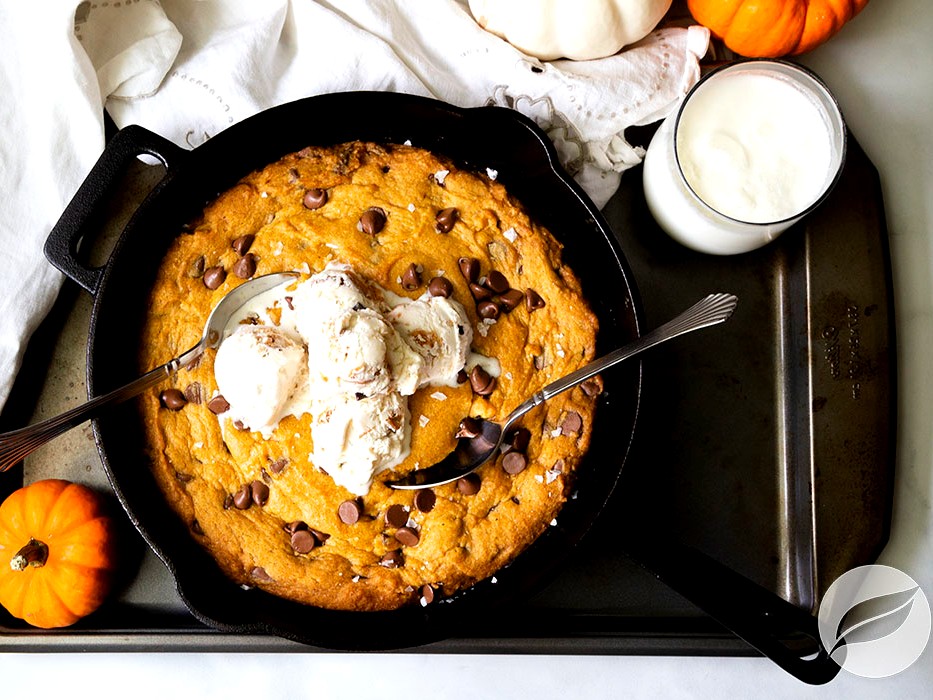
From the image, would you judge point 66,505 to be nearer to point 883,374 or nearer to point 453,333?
point 453,333

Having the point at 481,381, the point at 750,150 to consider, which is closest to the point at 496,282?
the point at 481,381

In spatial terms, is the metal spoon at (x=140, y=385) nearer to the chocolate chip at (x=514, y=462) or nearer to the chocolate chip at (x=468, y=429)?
the chocolate chip at (x=468, y=429)

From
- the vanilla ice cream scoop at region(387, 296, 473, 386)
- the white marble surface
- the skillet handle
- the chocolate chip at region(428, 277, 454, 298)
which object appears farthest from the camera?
the white marble surface

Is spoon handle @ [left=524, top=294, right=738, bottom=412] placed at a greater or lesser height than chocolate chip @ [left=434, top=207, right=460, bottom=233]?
lesser

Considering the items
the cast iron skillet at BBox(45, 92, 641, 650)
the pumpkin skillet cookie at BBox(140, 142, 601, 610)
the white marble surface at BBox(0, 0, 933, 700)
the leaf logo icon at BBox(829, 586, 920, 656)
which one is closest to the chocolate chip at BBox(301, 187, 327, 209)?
the pumpkin skillet cookie at BBox(140, 142, 601, 610)

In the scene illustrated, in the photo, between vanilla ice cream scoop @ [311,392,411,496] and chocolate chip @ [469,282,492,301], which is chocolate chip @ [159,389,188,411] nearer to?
vanilla ice cream scoop @ [311,392,411,496]

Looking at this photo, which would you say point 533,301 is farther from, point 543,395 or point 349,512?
point 349,512

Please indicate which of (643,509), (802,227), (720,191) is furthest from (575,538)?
(802,227)
